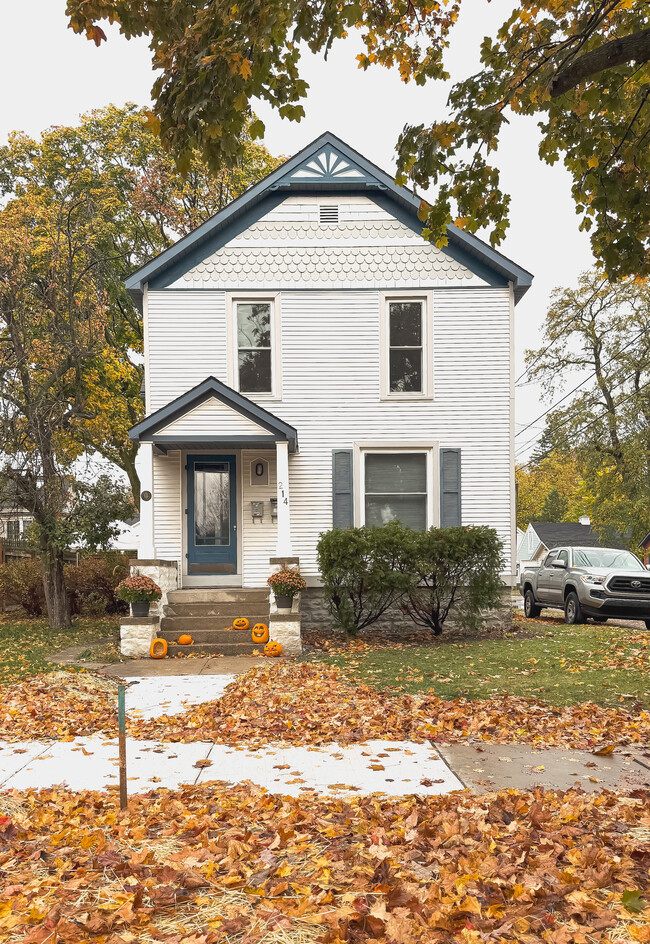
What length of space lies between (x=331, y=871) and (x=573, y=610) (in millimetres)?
13918

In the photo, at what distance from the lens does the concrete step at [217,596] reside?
1287 cm

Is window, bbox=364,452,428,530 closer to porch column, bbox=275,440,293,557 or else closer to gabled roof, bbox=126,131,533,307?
porch column, bbox=275,440,293,557

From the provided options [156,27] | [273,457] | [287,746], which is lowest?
[287,746]

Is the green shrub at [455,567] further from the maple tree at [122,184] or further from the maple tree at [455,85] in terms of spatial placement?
the maple tree at [122,184]

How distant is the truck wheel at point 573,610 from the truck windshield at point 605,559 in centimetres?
78

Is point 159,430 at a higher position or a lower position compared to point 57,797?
higher

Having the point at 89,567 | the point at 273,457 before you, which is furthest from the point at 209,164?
the point at 89,567

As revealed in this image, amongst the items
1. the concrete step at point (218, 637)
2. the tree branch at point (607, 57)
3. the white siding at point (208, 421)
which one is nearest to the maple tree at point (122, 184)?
the white siding at point (208, 421)

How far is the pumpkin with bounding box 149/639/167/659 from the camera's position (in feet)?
36.7

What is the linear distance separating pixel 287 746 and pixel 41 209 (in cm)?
1378

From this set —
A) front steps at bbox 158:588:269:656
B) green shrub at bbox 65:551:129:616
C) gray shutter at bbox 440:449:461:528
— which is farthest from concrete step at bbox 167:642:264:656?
green shrub at bbox 65:551:129:616

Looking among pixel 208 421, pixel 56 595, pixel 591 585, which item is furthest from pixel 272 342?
pixel 591 585

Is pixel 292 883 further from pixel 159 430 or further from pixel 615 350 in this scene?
pixel 615 350

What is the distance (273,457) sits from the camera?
13836 mm
